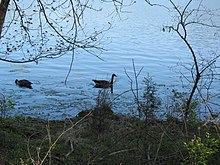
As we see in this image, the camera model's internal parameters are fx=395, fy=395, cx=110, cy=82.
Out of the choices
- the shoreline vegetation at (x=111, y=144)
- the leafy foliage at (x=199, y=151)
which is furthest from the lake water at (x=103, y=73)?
the leafy foliage at (x=199, y=151)

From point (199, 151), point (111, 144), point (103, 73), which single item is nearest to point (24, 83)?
point (103, 73)

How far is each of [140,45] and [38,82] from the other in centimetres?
1160

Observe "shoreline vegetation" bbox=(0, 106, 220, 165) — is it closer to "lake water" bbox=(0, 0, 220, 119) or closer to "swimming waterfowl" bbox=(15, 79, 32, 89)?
"lake water" bbox=(0, 0, 220, 119)

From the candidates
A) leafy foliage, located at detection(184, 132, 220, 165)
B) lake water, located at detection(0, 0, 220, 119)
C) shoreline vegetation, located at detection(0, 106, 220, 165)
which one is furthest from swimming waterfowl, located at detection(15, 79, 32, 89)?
leafy foliage, located at detection(184, 132, 220, 165)

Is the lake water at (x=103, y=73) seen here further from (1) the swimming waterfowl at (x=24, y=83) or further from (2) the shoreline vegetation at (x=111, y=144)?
(2) the shoreline vegetation at (x=111, y=144)

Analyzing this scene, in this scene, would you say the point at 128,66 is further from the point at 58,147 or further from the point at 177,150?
the point at 177,150

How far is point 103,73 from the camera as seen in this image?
2005 cm

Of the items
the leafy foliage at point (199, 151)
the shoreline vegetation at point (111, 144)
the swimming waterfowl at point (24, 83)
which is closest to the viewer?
the leafy foliage at point (199, 151)

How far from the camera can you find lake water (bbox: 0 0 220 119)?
13500 millimetres

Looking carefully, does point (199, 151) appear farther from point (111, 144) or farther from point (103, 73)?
point (103, 73)

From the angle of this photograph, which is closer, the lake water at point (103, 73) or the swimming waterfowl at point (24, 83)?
the lake water at point (103, 73)

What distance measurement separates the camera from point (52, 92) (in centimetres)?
1580

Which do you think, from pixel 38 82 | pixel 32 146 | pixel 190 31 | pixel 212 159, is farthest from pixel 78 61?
pixel 212 159

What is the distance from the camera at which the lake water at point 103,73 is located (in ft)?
44.3
